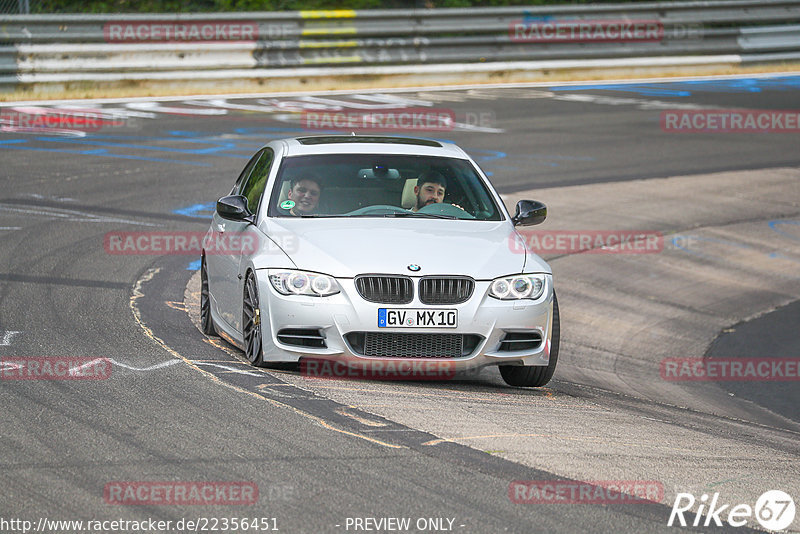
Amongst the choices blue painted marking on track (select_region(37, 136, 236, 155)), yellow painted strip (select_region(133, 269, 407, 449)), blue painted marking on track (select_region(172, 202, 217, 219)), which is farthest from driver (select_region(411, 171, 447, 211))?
blue painted marking on track (select_region(37, 136, 236, 155))

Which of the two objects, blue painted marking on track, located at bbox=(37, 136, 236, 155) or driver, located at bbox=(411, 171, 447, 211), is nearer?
driver, located at bbox=(411, 171, 447, 211)

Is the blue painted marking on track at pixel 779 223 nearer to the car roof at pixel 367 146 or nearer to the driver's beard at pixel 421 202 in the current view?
the car roof at pixel 367 146

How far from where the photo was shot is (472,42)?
26.7 meters

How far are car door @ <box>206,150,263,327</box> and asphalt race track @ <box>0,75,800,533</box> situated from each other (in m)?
0.32

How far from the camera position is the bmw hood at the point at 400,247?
7770 mm

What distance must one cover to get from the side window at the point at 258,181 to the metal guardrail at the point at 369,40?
13.8 m

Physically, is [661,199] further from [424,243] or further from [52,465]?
[52,465]

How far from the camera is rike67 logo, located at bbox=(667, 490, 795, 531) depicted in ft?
17.3

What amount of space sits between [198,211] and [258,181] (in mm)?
5824

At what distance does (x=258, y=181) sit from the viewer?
374 inches
